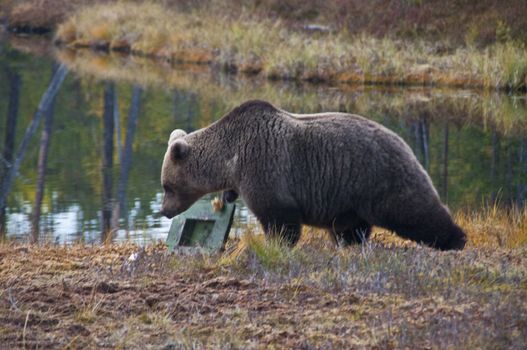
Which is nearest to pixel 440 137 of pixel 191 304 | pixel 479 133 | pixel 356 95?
pixel 479 133

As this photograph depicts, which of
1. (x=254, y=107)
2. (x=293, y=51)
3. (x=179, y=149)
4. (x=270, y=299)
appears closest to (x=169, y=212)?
(x=179, y=149)

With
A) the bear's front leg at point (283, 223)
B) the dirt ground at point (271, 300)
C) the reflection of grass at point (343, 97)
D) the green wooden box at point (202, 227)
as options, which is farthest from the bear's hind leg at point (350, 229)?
the reflection of grass at point (343, 97)

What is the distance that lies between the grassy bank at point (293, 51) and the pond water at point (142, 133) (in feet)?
3.03

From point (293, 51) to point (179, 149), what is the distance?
23802mm

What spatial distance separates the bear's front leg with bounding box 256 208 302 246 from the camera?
9.45 m

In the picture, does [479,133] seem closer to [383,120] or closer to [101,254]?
[383,120]

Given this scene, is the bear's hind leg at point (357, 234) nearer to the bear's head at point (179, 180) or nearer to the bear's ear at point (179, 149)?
the bear's head at point (179, 180)

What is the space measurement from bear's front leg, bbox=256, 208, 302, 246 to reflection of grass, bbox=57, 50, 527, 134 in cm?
1468

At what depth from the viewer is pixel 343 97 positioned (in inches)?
1110

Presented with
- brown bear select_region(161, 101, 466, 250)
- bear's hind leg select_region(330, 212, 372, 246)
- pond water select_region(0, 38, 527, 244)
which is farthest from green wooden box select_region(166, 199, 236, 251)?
pond water select_region(0, 38, 527, 244)

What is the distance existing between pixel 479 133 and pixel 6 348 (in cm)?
1897

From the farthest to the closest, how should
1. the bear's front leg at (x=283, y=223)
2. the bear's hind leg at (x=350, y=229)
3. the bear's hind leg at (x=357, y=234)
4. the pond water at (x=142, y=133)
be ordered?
the pond water at (x=142, y=133) → the bear's hind leg at (x=357, y=234) → the bear's hind leg at (x=350, y=229) → the bear's front leg at (x=283, y=223)

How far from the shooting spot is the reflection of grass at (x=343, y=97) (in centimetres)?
2530

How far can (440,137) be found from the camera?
23.8m
